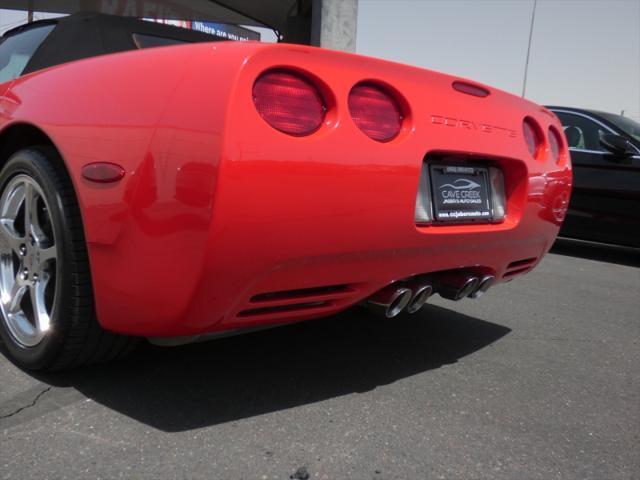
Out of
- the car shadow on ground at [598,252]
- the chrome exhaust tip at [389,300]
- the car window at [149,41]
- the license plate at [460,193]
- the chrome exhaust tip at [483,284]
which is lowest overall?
the car shadow on ground at [598,252]

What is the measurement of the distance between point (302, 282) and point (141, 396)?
29.3 inches

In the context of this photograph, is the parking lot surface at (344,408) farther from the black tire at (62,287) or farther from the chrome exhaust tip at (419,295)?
the chrome exhaust tip at (419,295)

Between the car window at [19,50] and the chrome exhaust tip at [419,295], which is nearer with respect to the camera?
the chrome exhaust tip at [419,295]

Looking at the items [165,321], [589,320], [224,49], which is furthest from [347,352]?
[589,320]

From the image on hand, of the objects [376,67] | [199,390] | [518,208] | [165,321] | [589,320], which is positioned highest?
[376,67]

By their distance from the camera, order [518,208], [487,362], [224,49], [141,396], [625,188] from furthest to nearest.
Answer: [625,188] < [487,362] < [518,208] < [141,396] < [224,49]

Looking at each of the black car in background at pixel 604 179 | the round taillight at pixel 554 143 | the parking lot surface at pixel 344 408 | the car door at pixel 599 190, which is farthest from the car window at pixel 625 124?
the round taillight at pixel 554 143

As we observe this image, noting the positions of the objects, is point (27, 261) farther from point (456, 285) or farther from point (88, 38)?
point (456, 285)

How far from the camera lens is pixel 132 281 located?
1.73 meters

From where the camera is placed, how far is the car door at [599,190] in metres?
5.45

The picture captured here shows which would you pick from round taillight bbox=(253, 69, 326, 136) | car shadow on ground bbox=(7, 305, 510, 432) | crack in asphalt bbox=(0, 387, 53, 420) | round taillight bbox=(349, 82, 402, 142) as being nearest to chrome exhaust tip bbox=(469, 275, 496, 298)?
car shadow on ground bbox=(7, 305, 510, 432)

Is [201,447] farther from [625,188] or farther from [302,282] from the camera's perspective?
[625,188]

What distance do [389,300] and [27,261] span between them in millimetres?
1316

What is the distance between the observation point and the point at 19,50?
2.81m
